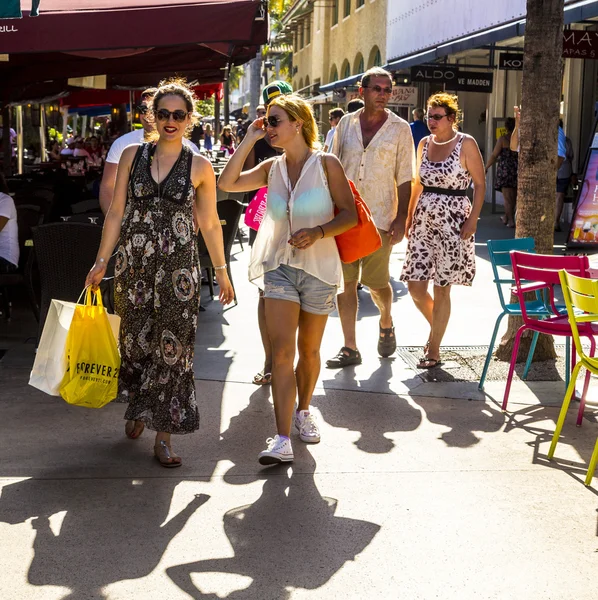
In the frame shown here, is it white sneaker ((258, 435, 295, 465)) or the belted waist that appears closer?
white sneaker ((258, 435, 295, 465))

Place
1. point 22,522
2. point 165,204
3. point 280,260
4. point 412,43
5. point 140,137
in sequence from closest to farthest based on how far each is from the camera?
1. point 22,522
2. point 165,204
3. point 280,260
4. point 140,137
5. point 412,43

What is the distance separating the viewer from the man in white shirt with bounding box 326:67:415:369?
717 cm

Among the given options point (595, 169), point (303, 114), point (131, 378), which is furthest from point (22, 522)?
point (595, 169)

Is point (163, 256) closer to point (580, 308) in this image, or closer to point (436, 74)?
point (580, 308)

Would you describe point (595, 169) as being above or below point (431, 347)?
above

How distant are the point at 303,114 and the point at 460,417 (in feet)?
6.89

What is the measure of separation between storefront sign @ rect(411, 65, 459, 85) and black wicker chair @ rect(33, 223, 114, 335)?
14216mm

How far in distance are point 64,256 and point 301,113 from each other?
93.5 inches

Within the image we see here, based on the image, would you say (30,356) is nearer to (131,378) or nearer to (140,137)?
(140,137)

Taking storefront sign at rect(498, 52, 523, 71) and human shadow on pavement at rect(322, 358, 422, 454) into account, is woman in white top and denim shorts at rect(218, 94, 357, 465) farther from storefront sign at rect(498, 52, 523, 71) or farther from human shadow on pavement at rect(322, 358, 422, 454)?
storefront sign at rect(498, 52, 523, 71)

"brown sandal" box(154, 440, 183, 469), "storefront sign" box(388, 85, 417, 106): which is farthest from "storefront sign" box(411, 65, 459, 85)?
"brown sandal" box(154, 440, 183, 469)

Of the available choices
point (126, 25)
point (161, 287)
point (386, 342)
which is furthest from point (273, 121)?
point (386, 342)

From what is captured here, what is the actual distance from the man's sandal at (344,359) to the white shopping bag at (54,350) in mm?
2490

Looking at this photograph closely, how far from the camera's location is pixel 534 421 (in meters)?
6.14
